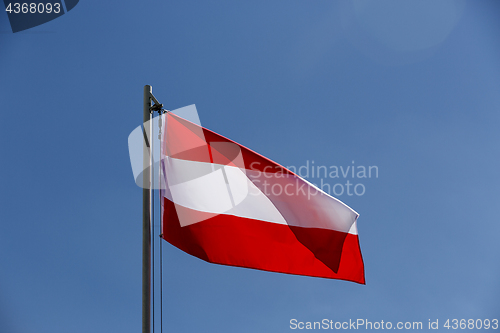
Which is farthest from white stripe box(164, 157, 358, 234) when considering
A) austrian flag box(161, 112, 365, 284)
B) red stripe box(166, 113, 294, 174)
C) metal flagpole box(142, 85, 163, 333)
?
metal flagpole box(142, 85, 163, 333)

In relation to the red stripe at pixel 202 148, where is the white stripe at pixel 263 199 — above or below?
below

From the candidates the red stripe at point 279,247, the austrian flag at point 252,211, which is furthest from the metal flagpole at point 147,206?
the red stripe at point 279,247

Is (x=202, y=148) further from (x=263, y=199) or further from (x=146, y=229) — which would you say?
(x=146, y=229)

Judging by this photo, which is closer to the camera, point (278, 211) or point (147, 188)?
point (147, 188)

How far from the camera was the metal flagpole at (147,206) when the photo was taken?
20.6 ft

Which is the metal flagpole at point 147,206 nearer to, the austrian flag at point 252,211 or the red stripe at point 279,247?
the austrian flag at point 252,211

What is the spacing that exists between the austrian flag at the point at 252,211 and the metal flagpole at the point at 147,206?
0.46m

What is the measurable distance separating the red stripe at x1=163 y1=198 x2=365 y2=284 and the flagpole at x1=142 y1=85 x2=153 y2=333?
1019mm

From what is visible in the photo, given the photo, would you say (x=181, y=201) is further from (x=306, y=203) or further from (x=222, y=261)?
(x=306, y=203)

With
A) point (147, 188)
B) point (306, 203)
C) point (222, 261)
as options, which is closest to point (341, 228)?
point (306, 203)

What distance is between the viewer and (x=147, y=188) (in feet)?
22.2

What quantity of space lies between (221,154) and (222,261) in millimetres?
1941

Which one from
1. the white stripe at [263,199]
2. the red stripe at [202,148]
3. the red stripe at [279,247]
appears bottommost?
the red stripe at [279,247]

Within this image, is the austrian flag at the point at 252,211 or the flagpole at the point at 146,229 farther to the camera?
the austrian flag at the point at 252,211
